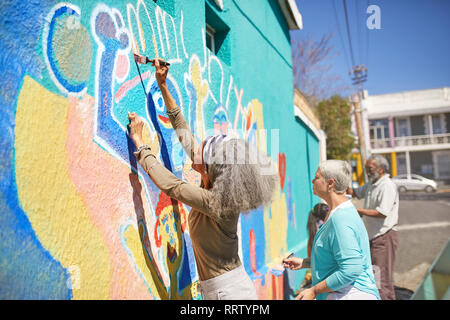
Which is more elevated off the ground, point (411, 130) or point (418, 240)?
point (411, 130)

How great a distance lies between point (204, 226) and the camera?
183cm

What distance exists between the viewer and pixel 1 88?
50.2 inches

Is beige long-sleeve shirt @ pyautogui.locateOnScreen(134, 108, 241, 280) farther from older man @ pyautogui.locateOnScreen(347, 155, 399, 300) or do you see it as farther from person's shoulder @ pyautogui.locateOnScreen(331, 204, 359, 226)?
older man @ pyautogui.locateOnScreen(347, 155, 399, 300)

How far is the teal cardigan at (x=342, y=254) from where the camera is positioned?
6.24 ft

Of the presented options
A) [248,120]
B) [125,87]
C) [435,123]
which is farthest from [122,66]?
[435,123]

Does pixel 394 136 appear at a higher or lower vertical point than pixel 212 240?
higher

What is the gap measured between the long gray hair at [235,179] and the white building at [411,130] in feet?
89.1

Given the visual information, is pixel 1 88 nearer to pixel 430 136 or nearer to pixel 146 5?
pixel 146 5

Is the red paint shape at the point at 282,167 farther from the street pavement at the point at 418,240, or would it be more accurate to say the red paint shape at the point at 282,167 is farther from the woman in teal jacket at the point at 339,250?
the woman in teal jacket at the point at 339,250

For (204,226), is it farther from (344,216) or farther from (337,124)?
(337,124)

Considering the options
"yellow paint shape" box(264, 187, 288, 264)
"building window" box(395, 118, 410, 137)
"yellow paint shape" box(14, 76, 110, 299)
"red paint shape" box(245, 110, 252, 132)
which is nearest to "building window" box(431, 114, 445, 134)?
"building window" box(395, 118, 410, 137)

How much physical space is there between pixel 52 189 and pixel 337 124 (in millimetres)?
20254
